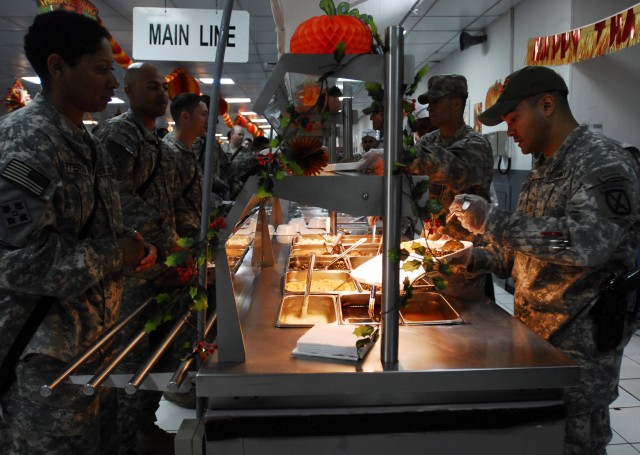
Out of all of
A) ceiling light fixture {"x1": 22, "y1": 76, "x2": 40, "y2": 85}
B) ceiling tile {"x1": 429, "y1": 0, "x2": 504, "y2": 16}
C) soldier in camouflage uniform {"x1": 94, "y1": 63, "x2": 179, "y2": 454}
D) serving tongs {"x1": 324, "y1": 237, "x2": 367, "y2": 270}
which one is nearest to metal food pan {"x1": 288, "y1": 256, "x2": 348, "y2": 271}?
serving tongs {"x1": 324, "y1": 237, "x2": 367, "y2": 270}

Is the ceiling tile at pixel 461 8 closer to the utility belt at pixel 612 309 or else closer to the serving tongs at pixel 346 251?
the serving tongs at pixel 346 251

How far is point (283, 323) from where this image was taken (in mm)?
1531

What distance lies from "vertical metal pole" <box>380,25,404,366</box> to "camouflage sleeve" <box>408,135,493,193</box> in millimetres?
1045

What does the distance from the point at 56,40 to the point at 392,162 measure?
46.0 inches

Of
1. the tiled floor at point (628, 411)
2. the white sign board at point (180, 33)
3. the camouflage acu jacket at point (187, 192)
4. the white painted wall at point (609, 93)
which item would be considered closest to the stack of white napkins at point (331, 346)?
→ the camouflage acu jacket at point (187, 192)

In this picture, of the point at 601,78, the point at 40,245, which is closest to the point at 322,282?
the point at 40,245

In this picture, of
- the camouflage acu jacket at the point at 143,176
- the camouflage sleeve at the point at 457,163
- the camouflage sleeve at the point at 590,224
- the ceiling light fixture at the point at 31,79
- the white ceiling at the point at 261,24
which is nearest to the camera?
the camouflage sleeve at the point at 590,224

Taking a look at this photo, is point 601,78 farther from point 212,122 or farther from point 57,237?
point 57,237

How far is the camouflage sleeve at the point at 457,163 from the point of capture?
225 cm

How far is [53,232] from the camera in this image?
1462mm

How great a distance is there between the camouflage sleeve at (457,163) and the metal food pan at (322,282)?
0.57 m

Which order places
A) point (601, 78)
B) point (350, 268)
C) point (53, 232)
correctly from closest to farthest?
point (53, 232) → point (350, 268) → point (601, 78)

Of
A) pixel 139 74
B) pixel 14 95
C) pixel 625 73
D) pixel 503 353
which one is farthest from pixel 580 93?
pixel 14 95

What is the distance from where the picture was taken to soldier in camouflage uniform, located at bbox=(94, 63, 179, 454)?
2.38m
